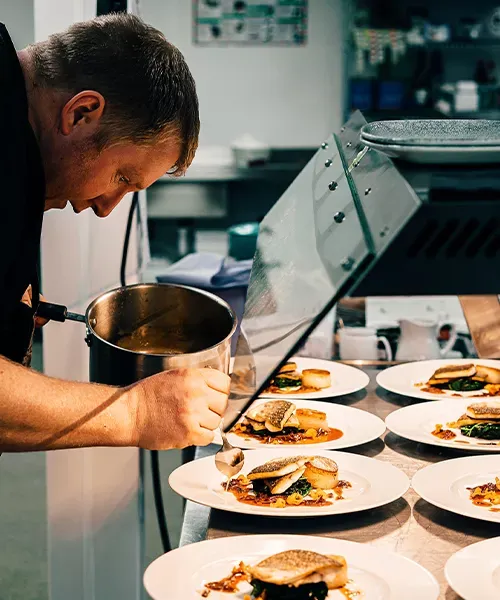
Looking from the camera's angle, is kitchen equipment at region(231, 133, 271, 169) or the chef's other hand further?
kitchen equipment at region(231, 133, 271, 169)

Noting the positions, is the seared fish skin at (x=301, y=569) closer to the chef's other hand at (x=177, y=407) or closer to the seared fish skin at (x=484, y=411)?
the chef's other hand at (x=177, y=407)

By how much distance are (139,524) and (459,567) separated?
4.92 ft

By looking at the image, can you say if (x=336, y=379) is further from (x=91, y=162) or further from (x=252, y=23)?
(x=252, y=23)

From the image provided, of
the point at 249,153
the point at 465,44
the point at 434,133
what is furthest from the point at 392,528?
the point at 465,44

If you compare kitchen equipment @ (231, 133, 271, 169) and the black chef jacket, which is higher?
the black chef jacket

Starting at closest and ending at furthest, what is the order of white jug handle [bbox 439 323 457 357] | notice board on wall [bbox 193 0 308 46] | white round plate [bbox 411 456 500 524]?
white round plate [bbox 411 456 500 524] → white jug handle [bbox 439 323 457 357] → notice board on wall [bbox 193 0 308 46]

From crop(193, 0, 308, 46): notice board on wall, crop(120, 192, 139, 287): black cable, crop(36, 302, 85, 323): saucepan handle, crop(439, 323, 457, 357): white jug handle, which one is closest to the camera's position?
crop(36, 302, 85, 323): saucepan handle

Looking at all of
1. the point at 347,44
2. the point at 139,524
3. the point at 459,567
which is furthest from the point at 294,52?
the point at 459,567

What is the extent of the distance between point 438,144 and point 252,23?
23.3ft

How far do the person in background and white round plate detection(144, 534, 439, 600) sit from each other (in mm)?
199

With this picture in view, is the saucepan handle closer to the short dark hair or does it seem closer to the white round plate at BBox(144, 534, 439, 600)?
the short dark hair

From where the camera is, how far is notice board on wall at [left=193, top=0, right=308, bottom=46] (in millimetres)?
7922

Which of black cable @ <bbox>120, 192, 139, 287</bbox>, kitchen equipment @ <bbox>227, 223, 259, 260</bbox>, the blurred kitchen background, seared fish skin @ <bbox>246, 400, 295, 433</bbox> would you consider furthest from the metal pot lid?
the blurred kitchen background

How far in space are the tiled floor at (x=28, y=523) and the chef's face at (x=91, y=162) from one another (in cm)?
240
